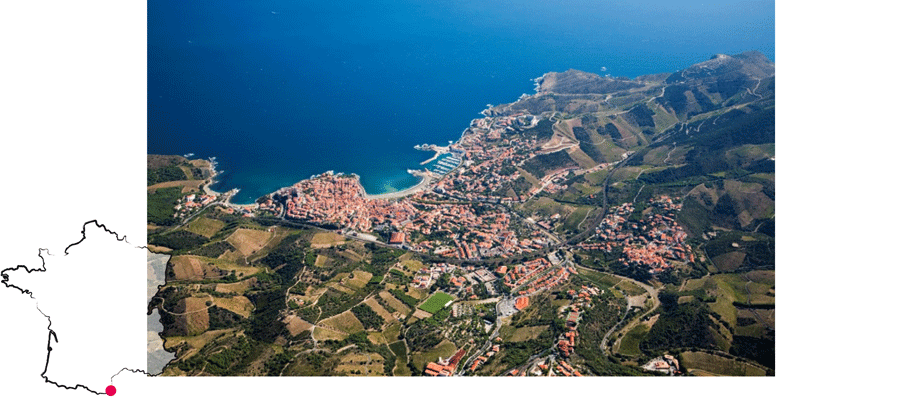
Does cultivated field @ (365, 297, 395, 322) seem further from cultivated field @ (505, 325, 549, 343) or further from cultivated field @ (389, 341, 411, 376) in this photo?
cultivated field @ (505, 325, 549, 343)

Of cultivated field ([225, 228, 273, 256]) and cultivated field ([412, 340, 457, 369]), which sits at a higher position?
cultivated field ([225, 228, 273, 256])

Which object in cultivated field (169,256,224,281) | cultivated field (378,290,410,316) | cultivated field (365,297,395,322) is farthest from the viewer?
cultivated field (169,256,224,281)

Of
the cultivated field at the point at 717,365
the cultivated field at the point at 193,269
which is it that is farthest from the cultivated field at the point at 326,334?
the cultivated field at the point at 717,365

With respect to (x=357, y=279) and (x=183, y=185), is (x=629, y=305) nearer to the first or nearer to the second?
(x=357, y=279)

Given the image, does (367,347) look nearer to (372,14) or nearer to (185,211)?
(185,211)

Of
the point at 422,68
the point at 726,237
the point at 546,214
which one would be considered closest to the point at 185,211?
the point at 546,214

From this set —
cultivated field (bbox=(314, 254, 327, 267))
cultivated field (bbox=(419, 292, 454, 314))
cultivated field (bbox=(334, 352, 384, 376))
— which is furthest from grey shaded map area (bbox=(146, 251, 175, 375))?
cultivated field (bbox=(419, 292, 454, 314))
